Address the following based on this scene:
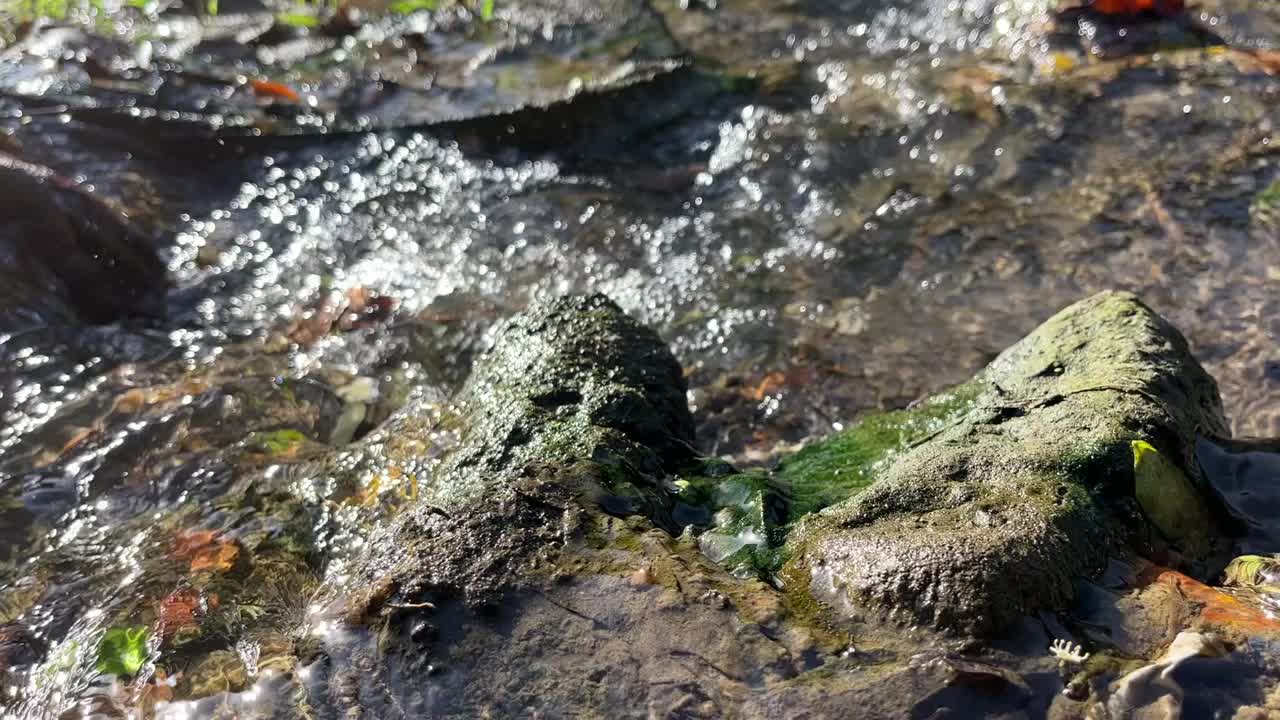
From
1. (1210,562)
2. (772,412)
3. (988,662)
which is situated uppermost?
(988,662)

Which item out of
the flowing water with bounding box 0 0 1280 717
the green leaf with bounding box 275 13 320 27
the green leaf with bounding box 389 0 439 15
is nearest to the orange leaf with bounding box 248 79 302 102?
the flowing water with bounding box 0 0 1280 717

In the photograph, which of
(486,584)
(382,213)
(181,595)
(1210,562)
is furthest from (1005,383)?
(382,213)

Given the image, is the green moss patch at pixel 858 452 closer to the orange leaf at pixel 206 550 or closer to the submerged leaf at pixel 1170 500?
the submerged leaf at pixel 1170 500

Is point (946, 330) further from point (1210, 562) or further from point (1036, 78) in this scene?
point (1036, 78)

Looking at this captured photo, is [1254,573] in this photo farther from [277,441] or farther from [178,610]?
[277,441]

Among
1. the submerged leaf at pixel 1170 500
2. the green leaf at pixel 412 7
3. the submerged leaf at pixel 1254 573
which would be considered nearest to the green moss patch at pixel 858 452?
the submerged leaf at pixel 1170 500

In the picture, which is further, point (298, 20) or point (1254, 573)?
point (298, 20)

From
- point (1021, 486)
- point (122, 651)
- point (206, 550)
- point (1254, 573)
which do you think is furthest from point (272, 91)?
point (1254, 573)
